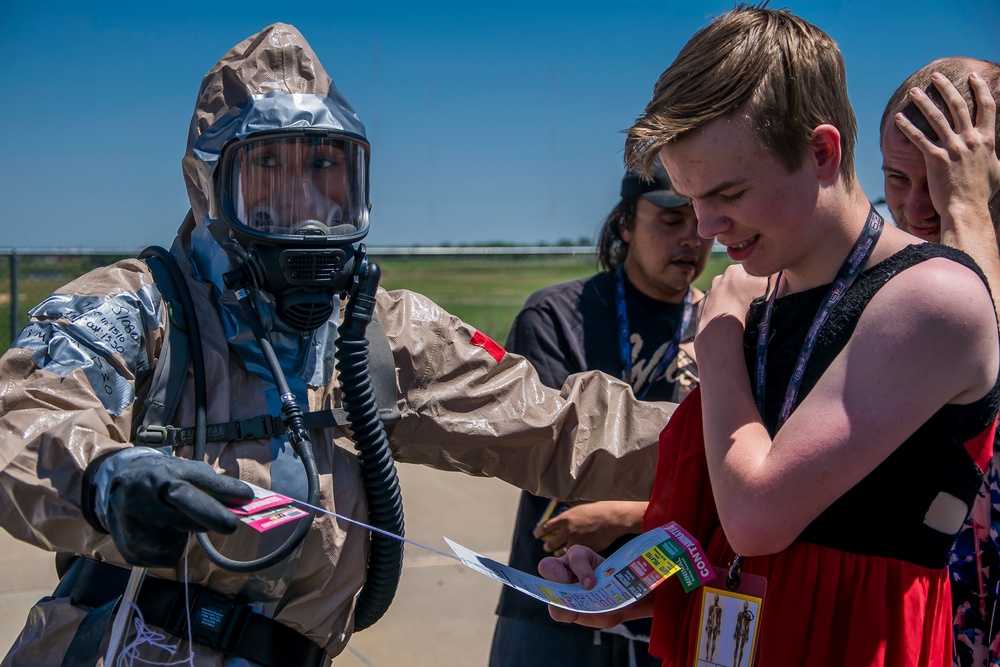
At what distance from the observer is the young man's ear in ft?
4.45

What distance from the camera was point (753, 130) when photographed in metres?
1.36

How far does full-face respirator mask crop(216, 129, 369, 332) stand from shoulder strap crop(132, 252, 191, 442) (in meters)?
0.15

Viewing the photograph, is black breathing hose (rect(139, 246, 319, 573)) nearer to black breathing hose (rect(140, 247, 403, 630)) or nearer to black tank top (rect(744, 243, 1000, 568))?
black breathing hose (rect(140, 247, 403, 630))

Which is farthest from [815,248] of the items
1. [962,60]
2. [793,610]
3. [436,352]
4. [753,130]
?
[436,352]

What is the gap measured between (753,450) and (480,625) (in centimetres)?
322

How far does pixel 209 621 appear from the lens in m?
1.70

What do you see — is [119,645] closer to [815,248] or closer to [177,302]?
[177,302]

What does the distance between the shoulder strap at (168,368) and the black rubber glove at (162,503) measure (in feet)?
0.93

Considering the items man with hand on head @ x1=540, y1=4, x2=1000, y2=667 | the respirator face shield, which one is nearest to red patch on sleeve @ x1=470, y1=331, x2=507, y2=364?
the respirator face shield

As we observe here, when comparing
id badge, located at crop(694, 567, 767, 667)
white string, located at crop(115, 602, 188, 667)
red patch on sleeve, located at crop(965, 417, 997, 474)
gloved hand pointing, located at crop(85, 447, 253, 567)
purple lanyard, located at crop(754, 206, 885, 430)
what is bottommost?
white string, located at crop(115, 602, 188, 667)

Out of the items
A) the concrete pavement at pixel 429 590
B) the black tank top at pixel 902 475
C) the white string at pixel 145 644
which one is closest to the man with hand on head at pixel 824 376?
the black tank top at pixel 902 475

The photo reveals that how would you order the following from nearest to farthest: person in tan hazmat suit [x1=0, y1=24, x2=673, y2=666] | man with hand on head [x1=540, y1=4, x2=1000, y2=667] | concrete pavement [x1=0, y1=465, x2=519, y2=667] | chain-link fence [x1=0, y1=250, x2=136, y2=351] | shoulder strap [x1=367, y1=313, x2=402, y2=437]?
1. man with hand on head [x1=540, y1=4, x2=1000, y2=667]
2. person in tan hazmat suit [x1=0, y1=24, x2=673, y2=666]
3. shoulder strap [x1=367, y1=313, x2=402, y2=437]
4. concrete pavement [x1=0, y1=465, x2=519, y2=667]
5. chain-link fence [x1=0, y1=250, x2=136, y2=351]

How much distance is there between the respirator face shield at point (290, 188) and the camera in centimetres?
191

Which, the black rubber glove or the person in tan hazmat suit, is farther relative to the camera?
the person in tan hazmat suit
